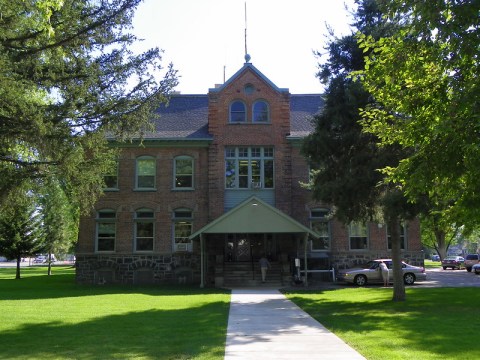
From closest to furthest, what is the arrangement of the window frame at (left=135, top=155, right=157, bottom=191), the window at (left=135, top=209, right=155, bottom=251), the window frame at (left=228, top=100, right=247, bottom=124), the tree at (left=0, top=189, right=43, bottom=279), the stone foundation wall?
the stone foundation wall, the window at (left=135, top=209, right=155, bottom=251), the window frame at (left=135, top=155, right=157, bottom=191), the window frame at (left=228, top=100, right=247, bottom=124), the tree at (left=0, top=189, right=43, bottom=279)

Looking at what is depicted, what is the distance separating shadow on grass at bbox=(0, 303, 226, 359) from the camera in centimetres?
870

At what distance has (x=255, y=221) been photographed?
24.4 meters

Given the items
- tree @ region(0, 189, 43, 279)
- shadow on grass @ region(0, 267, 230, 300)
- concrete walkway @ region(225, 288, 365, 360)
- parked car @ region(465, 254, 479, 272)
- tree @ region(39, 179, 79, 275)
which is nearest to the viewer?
concrete walkway @ region(225, 288, 365, 360)

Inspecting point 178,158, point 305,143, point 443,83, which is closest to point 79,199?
point 305,143

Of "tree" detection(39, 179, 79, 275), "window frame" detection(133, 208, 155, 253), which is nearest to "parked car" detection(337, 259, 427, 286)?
"window frame" detection(133, 208, 155, 253)

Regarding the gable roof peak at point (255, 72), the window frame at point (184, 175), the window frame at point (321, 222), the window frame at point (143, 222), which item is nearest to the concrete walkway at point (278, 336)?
the window frame at point (321, 222)

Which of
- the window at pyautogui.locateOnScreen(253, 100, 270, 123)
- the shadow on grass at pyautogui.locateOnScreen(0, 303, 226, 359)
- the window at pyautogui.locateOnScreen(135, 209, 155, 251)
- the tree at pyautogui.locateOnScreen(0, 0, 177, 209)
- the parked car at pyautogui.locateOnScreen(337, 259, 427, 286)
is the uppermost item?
the window at pyautogui.locateOnScreen(253, 100, 270, 123)

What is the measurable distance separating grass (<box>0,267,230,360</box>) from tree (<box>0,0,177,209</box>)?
397 centimetres

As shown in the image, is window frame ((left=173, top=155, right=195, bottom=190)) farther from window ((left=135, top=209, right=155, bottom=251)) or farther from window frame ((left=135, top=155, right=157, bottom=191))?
window ((left=135, top=209, right=155, bottom=251))

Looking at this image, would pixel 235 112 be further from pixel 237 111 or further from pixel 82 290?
pixel 82 290

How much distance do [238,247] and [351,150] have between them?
1213cm

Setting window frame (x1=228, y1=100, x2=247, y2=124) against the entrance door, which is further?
window frame (x1=228, y1=100, x2=247, y2=124)

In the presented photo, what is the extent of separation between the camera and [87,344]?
9625 mm

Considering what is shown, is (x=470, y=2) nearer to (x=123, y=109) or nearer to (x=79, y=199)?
(x=123, y=109)
